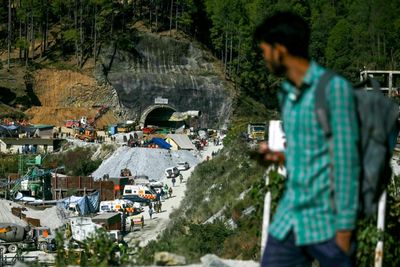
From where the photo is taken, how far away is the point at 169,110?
2336 inches

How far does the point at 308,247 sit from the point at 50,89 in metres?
54.3

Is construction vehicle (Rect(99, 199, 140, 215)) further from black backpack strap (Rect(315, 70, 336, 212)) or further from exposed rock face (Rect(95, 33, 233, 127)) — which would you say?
black backpack strap (Rect(315, 70, 336, 212))

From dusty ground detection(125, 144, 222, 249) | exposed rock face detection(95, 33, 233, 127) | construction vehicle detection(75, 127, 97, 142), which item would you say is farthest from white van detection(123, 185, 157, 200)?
exposed rock face detection(95, 33, 233, 127)

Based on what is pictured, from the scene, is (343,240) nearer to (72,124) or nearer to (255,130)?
(255,130)

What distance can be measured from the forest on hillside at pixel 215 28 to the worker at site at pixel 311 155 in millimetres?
52233

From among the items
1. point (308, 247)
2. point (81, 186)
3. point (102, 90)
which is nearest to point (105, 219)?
point (81, 186)

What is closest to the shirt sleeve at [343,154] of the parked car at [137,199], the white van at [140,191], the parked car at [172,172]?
the parked car at [137,199]

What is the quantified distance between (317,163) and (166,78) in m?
56.5

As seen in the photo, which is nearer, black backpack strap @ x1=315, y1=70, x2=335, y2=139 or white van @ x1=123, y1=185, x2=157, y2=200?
black backpack strap @ x1=315, y1=70, x2=335, y2=139

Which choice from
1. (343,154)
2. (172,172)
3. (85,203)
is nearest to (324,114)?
(343,154)

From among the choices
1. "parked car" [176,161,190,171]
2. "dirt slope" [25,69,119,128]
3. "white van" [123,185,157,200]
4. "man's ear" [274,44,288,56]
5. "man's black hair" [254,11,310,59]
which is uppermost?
"dirt slope" [25,69,119,128]

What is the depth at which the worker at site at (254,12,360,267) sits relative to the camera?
2717mm

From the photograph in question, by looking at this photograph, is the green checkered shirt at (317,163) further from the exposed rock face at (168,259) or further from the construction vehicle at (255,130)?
the construction vehicle at (255,130)

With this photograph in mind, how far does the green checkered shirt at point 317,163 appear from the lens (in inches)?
107
